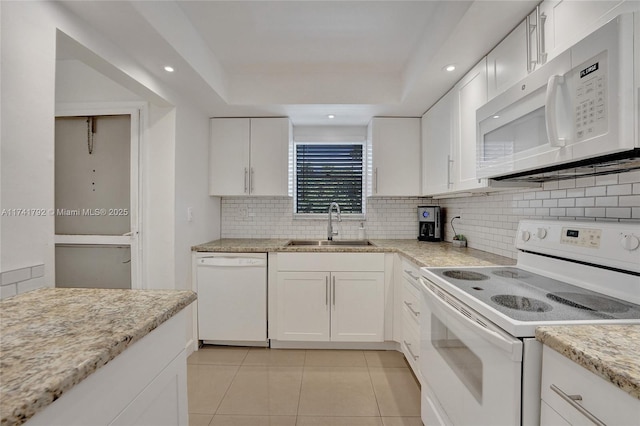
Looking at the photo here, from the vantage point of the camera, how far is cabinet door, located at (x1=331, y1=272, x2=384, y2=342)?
254 centimetres

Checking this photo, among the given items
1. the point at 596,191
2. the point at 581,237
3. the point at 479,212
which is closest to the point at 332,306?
the point at 479,212

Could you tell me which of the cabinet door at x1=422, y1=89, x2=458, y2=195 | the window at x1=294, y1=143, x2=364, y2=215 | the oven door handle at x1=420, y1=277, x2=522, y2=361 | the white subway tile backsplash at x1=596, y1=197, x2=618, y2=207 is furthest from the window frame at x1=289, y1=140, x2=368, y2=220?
the white subway tile backsplash at x1=596, y1=197, x2=618, y2=207

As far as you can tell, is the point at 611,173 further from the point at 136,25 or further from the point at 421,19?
the point at 136,25

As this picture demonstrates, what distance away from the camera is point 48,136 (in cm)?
120

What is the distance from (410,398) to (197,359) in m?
1.72

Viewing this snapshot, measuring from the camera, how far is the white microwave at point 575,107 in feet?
2.79

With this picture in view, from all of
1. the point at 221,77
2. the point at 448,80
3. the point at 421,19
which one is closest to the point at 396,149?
the point at 448,80

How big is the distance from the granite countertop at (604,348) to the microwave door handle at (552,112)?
624 mm

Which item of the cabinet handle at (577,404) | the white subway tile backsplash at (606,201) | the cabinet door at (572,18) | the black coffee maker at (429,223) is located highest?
the cabinet door at (572,18)

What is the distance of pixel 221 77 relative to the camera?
2439mm

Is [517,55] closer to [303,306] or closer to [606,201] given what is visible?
[606,201]

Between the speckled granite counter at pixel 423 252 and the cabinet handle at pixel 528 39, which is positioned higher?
the cabinet handle at pixel 528 39

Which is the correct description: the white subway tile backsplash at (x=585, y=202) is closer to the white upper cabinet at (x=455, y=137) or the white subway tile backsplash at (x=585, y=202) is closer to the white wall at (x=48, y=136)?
the white upper cabinet at (x=455, y=137)

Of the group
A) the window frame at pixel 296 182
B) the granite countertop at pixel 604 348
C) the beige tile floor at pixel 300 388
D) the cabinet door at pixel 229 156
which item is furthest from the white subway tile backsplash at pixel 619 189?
the cabinet door at pixel 229 156
